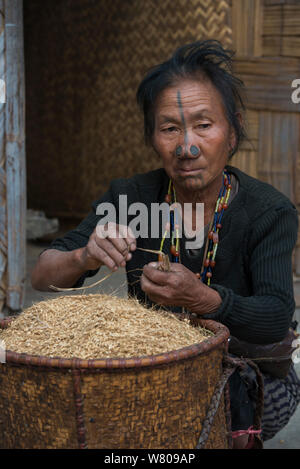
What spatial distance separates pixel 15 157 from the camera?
11.6ft

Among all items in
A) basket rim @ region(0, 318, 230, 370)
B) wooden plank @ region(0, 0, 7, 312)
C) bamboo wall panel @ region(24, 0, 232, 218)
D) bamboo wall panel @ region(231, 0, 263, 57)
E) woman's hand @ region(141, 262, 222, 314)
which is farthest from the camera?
bamboo wall panel @ region(24, 0, 232, 218)

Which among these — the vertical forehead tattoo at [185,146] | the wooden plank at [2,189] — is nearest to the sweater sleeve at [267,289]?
the vertical forehead tattoo at [185,146]

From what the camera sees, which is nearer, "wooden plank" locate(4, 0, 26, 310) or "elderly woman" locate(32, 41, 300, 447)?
"elderly woman" locate(32, 41, 300, 447)

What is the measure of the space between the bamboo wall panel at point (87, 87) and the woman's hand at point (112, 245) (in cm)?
405

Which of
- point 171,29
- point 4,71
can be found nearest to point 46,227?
point 171,29

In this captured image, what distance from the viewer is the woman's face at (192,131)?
6.20 ft

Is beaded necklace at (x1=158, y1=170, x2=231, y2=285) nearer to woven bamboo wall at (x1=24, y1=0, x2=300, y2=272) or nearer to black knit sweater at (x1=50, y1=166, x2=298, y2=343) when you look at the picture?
black knit sweater at (x1=50, y1=166, x2=298, y2=343)

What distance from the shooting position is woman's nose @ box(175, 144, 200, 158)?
188 centimetres

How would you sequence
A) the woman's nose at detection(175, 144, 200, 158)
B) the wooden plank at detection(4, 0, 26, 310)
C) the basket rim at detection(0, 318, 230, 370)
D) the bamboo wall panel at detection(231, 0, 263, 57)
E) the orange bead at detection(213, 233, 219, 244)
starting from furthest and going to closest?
the bamboo wall panel at detection(231, 0, 263, 57) → the wooden plank at detection(4, 0, 26, 310) → the orange bead at detection(213, 233, 219, 244) → the woman's nose at detection(175, 144, 200, 158) → the basket rim at detection(0, 318, 230, 370)

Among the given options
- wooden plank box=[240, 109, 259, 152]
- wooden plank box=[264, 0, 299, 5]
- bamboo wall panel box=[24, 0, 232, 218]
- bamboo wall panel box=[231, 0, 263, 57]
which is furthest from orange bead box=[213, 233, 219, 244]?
bamboo wall panel box=[24, 0, 232, 218]

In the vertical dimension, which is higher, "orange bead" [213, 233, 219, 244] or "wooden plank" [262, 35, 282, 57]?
"wooden plank" [262, 35, 282, 57]

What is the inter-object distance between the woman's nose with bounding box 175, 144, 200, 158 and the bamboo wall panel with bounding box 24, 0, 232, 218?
371 cm

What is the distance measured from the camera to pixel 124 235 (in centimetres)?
165

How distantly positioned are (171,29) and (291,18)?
2.13 metres
